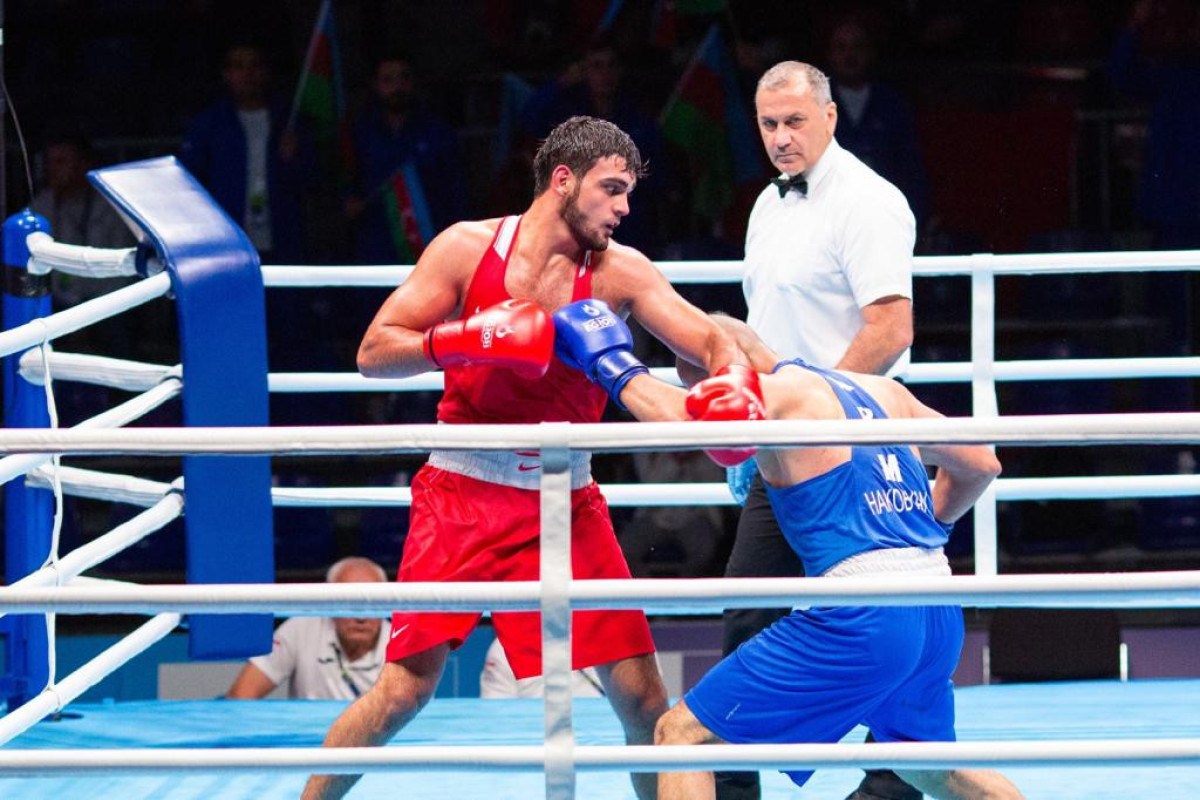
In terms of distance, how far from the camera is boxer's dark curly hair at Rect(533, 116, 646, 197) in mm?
3004

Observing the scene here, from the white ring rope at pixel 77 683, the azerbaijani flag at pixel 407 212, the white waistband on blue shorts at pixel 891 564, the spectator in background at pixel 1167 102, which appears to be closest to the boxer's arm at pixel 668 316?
the white waistband on blue shorts at pixel 891 564

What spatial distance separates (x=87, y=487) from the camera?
367cm

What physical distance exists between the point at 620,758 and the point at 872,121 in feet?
16.4

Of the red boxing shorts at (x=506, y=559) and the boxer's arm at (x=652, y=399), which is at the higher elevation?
the boxer's arm at (x=652, y=399)

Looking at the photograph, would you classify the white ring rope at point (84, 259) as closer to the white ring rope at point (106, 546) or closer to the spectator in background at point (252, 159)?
the white ring rope at point (106, 546)

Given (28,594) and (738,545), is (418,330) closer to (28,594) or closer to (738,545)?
(738,545)

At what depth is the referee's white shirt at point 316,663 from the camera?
5.06m

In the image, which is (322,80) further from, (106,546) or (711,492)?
(106,546)

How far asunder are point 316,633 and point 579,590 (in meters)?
3.03

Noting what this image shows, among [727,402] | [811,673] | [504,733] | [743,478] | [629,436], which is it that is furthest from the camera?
[504,733]

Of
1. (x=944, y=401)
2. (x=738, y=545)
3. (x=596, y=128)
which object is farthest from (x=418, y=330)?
(x=944, y=401)

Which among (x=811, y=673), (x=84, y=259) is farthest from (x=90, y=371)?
(x=811, y=673)

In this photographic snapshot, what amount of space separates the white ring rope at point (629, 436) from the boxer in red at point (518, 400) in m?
0.61

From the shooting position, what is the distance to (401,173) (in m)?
6.81
